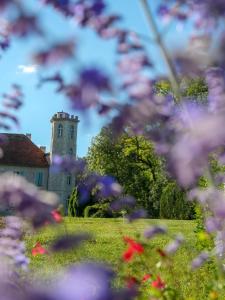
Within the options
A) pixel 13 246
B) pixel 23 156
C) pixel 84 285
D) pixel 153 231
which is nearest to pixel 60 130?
pixel 23 156

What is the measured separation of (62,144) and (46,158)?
198 centimetres

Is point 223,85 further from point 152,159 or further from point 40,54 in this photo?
point 152,159

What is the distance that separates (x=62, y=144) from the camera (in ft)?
169

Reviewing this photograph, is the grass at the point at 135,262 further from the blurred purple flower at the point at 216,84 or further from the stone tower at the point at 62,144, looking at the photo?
the stone tower at the point at 62,144

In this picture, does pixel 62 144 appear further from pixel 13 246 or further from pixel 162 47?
pixel 162 47

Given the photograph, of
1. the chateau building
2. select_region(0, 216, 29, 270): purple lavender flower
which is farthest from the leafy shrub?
select_region(0, 216, 29, 270): purple lavender flower

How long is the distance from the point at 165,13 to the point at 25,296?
1416 mm

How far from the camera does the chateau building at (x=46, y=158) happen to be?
50219 millimetres

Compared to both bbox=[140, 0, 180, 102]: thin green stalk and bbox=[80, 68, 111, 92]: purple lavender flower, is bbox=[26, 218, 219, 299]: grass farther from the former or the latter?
bbox=[80, 68, 111, 92]: purple lavender flower

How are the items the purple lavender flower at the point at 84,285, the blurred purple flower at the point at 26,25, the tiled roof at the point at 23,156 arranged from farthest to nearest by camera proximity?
the tiled roof at the point at 23,156 < the blurred purple flower at the point at 26,25 < the purple lavender flower at the point at 84,285

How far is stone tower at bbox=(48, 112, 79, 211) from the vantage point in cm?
5041

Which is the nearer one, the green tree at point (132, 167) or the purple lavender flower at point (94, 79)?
the purple lavender flower at point (94, 79)

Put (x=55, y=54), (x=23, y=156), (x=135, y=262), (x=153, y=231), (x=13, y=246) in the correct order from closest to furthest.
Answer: (x=55, y=54)
(x=153, y=231)
(x=13, y=246)
(x=135, y=262)
(x=23, y=156)

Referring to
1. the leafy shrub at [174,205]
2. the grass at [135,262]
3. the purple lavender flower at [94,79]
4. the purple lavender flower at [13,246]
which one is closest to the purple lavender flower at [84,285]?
the purple lavender flower at [94,79]
